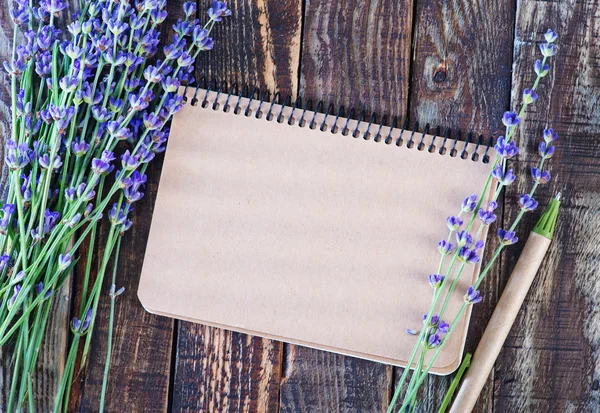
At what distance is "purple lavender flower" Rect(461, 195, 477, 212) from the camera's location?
32.6 inches

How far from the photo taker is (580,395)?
89 cm

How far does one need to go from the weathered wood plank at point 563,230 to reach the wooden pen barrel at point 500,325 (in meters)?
0.03

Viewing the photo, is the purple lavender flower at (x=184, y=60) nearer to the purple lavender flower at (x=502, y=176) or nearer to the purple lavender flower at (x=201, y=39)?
the purple lavender flower at (x=201, y=39)

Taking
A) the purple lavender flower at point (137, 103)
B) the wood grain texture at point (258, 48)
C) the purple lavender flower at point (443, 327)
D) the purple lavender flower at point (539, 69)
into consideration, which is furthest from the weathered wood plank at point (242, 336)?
the purple lavender flower at point (539, 69)

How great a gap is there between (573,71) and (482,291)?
0.34 metres

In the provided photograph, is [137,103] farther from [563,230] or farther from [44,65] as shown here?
[563,230]

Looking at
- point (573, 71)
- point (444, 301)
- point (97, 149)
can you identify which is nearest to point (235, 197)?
point (97, 149)

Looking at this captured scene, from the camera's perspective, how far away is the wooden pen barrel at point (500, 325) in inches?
33.6

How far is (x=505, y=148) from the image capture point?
820mm

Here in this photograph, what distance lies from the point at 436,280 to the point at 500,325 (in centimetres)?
12

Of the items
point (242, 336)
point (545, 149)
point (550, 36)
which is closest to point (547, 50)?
point (550, 36)

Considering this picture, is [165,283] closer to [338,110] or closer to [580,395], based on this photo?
[338,110]

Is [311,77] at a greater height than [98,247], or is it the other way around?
[311,77]

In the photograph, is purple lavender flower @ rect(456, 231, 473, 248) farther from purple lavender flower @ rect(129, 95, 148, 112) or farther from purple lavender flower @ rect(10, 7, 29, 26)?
purple lavender flower @ rect(10, 7, 29, 26)
